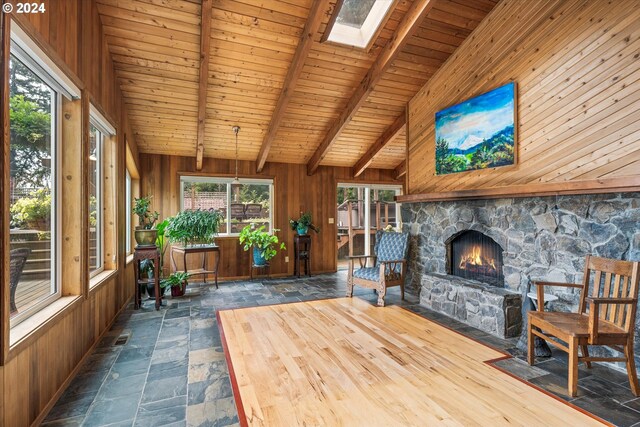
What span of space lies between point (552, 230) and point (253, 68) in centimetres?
398

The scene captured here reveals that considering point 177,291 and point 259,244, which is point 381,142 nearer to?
point 259,244

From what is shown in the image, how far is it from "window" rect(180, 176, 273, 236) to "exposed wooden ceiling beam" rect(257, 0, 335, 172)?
146 centimetres

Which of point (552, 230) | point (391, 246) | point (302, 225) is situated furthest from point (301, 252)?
point (552, 230)

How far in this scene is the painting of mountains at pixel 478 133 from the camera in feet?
11.6

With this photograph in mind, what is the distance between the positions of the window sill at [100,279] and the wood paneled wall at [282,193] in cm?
231

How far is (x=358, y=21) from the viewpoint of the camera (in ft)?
12.9

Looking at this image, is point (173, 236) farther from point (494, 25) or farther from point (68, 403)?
point (494, 25)

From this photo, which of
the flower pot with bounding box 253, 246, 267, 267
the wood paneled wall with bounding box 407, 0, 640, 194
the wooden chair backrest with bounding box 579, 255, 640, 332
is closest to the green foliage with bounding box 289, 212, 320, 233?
the flower pot with bounding box 253, 246, 267, 267

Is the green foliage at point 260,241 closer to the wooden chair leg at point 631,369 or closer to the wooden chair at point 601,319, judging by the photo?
the wooden chair at point 601,319

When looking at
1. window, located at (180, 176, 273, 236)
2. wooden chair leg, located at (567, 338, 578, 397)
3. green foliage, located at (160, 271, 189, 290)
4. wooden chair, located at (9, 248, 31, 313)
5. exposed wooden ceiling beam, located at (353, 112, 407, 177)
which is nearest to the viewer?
wooden chair, located at (9, 248, 31, 313)

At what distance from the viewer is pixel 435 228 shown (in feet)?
15.2

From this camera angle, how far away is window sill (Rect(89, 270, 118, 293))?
298cm

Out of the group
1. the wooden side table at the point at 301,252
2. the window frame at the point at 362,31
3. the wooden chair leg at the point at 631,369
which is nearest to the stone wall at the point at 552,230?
the wooden chair leg at the point at 631,369

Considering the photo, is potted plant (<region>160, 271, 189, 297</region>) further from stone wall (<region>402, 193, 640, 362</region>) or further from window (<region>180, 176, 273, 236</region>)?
stone wall (<region>402, 193, 640, 362</region>)
